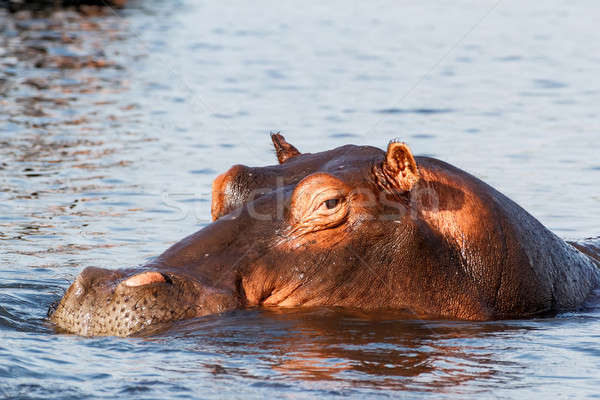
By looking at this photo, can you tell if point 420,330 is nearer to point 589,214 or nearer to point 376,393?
point 376,393

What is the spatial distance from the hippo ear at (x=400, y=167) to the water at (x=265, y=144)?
3.13 feet

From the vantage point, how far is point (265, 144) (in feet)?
52.0

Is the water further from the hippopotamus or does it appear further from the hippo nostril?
the hippo nostril

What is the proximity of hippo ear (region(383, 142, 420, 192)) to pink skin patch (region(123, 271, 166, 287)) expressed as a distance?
5.54 feet

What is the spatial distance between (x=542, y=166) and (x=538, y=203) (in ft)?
7.11

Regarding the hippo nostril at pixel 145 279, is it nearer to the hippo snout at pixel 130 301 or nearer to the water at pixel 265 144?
the hippo snout at pixel 130 301

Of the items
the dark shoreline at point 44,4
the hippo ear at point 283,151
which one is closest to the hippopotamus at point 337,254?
the hippo ear at point 283,151

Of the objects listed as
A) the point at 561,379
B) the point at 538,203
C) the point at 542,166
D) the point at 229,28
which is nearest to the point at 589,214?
the point at 538,203

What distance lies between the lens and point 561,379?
21.0 feet

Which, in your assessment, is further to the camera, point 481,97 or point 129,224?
point 481,97

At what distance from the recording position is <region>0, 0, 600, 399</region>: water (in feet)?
20.9

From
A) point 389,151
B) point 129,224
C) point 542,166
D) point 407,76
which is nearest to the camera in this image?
point 389,151

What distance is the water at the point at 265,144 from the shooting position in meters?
6.36

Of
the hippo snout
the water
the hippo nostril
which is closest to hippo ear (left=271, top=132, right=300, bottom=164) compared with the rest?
the water
